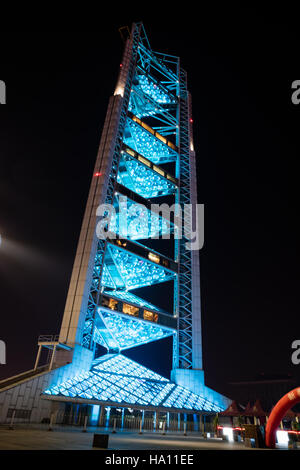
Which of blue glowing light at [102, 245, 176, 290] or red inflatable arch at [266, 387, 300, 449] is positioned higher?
blue glowing light at [102, 245, 176, 290]

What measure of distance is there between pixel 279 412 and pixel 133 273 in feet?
125

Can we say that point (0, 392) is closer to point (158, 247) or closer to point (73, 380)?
point (73, 380)

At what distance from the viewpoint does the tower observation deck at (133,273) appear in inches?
1265

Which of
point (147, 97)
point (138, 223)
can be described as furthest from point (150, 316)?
point (147, 97)

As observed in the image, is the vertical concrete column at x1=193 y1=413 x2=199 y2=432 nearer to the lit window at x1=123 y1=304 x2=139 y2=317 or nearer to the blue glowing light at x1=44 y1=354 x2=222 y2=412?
the blue glowing light at x1=44 y1=354 x2=222 y2=412

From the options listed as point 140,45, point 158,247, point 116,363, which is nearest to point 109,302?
point 116,363

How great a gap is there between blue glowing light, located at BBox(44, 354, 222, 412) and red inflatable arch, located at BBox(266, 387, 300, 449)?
51.2 ft

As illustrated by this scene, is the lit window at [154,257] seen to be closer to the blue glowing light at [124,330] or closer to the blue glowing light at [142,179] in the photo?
the blue glowing light at [124,330]

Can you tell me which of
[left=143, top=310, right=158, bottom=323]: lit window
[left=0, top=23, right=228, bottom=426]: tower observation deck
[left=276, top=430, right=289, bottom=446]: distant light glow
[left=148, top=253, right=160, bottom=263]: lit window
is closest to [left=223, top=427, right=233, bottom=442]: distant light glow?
[left=276, top=430, right=289, bottom=446]: distant light glow

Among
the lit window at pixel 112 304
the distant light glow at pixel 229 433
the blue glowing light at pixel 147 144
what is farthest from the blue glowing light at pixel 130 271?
the distant light glow at pixel 229 433

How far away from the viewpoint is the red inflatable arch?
559 inches

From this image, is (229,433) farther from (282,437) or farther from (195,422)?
(195,422)

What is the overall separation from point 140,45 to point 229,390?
80.5 meters

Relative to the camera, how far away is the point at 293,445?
632 inches
